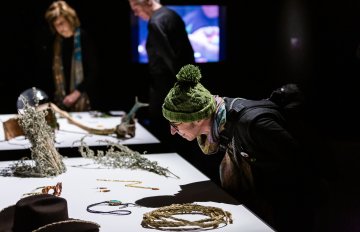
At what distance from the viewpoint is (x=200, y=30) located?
24.2ft

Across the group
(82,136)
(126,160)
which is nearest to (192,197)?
(126,160)

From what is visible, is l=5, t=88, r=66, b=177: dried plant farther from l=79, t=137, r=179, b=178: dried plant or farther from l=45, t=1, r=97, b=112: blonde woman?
l=45, t=1, r=97, b=112: blonde woman

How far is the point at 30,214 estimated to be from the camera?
2010 mm

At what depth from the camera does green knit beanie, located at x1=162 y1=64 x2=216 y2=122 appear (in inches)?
98.1

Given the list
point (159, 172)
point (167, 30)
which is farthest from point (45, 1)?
point (159, 172)

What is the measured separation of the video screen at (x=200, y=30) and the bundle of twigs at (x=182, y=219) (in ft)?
16.0

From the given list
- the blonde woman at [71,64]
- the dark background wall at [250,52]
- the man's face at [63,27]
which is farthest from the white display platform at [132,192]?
the man's face at [63,27]

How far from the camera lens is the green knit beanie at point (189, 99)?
2492 mm

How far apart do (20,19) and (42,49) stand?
96cm


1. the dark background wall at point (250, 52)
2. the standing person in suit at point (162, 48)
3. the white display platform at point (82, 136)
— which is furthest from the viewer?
the standing person in suit at point (162, 48)

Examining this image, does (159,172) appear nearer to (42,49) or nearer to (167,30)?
(167,30)

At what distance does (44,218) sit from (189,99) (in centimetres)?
79

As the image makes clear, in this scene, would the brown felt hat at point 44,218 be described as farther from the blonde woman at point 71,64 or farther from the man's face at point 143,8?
the blonde woman at point 71,64

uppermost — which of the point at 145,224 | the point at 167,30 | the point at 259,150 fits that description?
the point at 167,30
